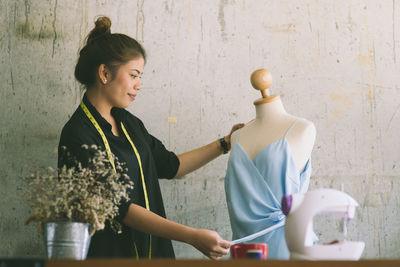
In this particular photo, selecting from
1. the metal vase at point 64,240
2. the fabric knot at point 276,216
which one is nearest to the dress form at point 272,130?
the fabric knot at point 276,216

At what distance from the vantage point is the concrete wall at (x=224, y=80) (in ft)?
8.68

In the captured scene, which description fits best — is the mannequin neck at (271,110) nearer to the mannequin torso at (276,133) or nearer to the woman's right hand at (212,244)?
the mannequin torso at (276,133)

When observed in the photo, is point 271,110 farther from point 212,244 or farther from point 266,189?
point 212,244

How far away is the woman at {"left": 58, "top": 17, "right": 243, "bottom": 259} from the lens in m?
2.14


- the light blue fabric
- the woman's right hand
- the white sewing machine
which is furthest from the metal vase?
the light blue fabric

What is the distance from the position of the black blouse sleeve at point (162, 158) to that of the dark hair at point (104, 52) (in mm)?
329

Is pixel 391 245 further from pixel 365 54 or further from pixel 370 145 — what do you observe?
pixel 365 54

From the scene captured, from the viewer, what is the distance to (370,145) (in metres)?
2.70

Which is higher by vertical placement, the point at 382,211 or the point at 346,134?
the point at 346,134

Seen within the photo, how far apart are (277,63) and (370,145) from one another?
23.8 inches

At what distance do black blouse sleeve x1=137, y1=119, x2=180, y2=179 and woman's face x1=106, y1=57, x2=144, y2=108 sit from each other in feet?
0.73

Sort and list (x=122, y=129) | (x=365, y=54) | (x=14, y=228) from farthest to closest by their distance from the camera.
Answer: (x=365, y=54)
(x=14, y=228)
(x=122, y=129)

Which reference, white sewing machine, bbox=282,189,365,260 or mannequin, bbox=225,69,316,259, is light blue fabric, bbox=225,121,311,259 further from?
white sewing machine, bbox=282,189,365,260

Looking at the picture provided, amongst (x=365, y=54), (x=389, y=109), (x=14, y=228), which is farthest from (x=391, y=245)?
(x=14, y=228)
